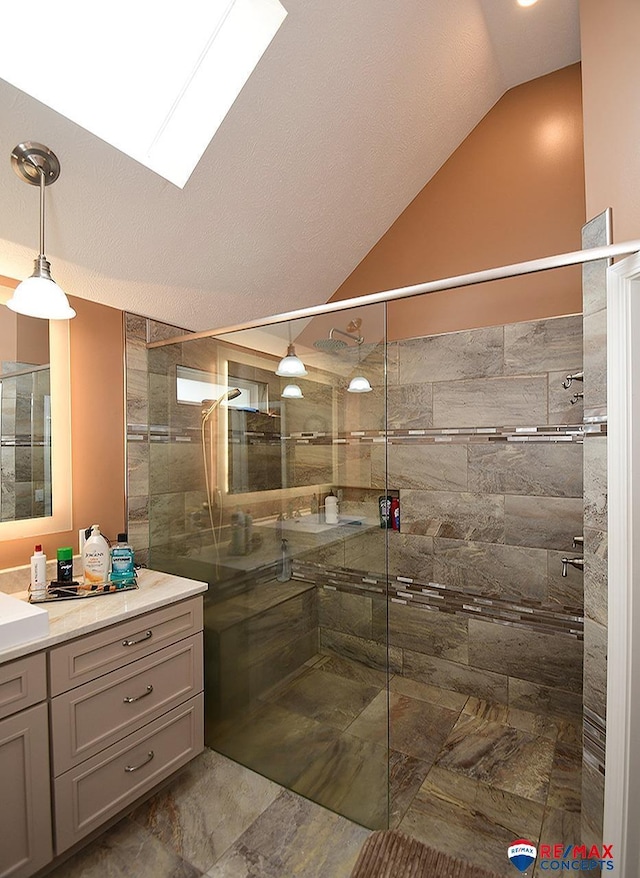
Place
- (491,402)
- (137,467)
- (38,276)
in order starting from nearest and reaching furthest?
(38,276) < (137,467) < (491,402)

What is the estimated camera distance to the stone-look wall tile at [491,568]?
2.48 m

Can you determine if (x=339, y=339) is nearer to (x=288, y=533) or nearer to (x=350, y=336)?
(x=350, y=336)

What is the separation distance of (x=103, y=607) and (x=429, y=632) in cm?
189

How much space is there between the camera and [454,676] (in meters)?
2.71

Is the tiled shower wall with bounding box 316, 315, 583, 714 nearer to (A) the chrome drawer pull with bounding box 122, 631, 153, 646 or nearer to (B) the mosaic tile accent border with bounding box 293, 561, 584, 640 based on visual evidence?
(B) the mosaic tile accent border with bounding box 293, 561, 584, 640

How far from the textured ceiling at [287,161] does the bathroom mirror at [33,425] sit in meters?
0.24

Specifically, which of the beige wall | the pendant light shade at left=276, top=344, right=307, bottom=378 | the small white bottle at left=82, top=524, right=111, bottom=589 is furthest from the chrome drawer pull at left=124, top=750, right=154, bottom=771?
the beige wall

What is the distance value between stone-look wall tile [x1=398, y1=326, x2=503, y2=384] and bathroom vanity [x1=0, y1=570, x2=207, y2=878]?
68.1 inches

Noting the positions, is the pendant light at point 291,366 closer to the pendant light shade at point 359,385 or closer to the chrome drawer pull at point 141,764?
the pendant light shade at point 359,385

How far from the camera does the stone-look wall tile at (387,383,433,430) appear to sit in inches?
110

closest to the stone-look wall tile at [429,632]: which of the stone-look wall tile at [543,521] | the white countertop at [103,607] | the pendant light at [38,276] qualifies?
the stone-look wall tile at [543,521]

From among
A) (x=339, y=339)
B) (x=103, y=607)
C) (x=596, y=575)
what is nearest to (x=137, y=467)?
(x=103, y=607)

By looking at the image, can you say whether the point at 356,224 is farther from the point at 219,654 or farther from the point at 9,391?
the point at 219,654

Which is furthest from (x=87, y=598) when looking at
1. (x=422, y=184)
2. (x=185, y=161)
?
(x=422, y=184)
